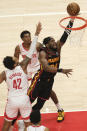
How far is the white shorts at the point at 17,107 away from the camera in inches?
181

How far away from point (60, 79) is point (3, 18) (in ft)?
13.7

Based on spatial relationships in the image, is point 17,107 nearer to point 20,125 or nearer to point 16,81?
point 16,81

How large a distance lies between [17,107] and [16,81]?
1.33ft

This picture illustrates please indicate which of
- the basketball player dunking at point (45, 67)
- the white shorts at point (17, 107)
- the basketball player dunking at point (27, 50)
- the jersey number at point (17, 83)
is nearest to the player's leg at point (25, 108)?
the white shorts at point (17, 107)

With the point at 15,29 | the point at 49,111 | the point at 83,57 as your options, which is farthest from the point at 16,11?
the point at 49,111

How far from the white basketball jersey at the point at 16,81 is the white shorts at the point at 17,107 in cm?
8

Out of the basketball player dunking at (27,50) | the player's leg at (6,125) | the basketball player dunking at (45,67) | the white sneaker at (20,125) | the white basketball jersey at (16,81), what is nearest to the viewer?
the white basketball jersey at (16,81)

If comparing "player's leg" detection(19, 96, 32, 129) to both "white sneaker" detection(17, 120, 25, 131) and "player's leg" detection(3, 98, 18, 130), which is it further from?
"white sneaker" detection(17, 120, 25, 131)

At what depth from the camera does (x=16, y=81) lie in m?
4.56

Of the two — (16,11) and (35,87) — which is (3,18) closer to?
(16,11)

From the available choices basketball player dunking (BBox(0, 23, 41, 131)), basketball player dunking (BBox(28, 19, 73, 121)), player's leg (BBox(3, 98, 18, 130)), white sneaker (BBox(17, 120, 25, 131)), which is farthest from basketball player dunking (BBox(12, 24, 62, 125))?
player's leg (BBox(3, 98, 18, 130))

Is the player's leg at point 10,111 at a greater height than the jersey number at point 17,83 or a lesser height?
lesser

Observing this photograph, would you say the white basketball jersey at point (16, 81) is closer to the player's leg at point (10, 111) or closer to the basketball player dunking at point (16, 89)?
the basketball player dunking at point (16, 89)

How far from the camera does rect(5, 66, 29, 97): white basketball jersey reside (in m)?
Answer: 4.55
